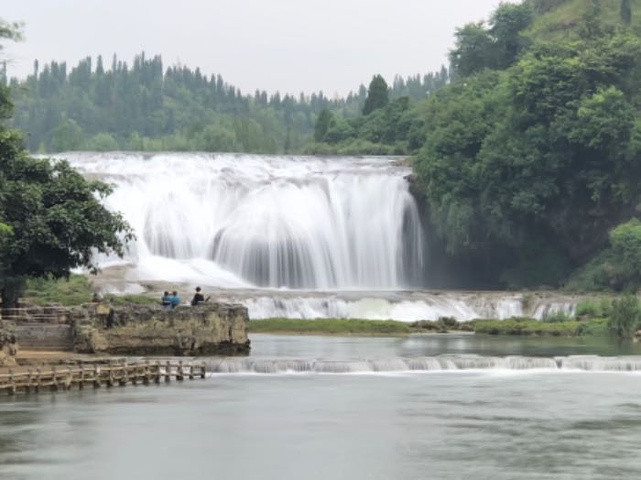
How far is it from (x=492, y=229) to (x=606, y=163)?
7.69m

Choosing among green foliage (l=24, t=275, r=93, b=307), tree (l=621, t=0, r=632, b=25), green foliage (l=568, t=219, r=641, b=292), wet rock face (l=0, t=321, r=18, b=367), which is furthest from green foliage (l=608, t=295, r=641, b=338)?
tree (l=621, t=0, r=632, b=25)

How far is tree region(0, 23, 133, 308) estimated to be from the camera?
55125mm

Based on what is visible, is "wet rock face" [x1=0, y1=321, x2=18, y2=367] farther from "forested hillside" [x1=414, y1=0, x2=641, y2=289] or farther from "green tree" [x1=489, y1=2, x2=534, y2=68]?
"green tree" [x1=489, y1=2, x2=534, y2=68]

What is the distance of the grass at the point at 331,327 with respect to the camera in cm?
7100

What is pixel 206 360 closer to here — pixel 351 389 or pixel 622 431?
pixel 351 389

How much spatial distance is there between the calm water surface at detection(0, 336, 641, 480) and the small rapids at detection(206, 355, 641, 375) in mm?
1072

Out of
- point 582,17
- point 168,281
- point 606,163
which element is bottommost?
point 168,281

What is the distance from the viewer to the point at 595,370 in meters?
53.4

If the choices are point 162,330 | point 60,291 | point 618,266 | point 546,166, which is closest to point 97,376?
point 162,330

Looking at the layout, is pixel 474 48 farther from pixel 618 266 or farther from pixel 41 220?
pixel 41 220

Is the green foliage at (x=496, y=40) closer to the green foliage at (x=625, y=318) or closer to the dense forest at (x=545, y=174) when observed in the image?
the dense forest at (x=545, y=174)

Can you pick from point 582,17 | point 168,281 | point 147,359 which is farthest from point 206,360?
point 582,17

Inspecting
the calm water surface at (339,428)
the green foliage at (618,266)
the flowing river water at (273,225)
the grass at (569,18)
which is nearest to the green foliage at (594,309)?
the flowing river water at (273,225)

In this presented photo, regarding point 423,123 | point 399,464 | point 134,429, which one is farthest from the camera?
point 423,123
